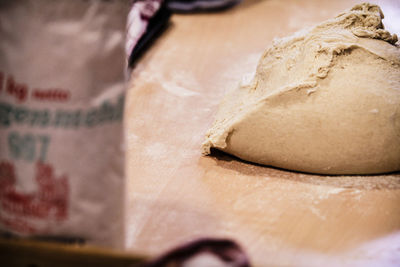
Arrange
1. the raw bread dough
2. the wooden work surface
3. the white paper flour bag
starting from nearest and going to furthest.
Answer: the white paper flour bag < the wooden work surface < the raw bread dough

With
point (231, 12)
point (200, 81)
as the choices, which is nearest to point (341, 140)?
point (200, 81)

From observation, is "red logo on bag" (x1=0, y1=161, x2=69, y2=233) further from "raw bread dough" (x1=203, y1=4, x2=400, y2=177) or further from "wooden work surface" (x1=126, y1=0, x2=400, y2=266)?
"raw bread dough" (x1=203, y1=4, x2=400, y2=177)

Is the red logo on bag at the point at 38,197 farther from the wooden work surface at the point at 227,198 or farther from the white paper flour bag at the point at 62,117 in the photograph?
the wooden work surface at the point at 227,198

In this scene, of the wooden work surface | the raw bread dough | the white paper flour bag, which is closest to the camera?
the white paper flour bag

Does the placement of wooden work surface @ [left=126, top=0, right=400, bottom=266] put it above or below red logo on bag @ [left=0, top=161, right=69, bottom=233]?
below

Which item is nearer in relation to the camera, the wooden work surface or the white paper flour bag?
the white paper flour bag

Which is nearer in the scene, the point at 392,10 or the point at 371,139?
the point at 371,139

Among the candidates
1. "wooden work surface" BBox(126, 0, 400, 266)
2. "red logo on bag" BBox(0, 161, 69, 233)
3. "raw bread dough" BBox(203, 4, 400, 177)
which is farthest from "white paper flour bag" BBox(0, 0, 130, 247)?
"raw bread dough" BBox(203, 4, 400, 177)

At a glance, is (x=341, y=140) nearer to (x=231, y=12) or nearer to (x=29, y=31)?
(x=29, y=31)
